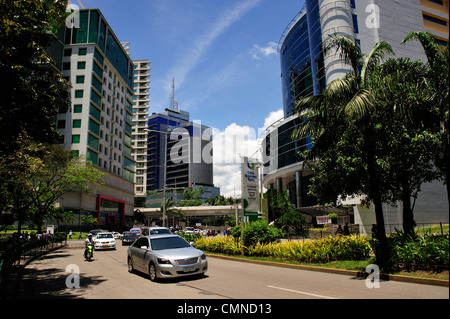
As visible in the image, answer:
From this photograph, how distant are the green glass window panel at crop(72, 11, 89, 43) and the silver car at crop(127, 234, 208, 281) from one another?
195ft

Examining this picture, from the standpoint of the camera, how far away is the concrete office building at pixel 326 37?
4416 cm

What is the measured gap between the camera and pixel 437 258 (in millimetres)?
9305

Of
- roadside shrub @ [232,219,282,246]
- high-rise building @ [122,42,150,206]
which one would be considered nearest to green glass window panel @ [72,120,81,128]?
roadside shrub @ [232,219,282,246]

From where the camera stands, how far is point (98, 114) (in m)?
60.6

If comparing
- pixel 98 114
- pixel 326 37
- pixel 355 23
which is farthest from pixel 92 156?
pixel 355 23

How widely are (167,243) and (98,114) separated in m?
55.9

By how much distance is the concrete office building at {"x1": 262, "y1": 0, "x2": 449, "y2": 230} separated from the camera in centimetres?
4416

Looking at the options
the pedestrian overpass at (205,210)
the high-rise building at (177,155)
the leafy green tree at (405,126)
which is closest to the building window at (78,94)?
the pedestrian overpass at (205,210)

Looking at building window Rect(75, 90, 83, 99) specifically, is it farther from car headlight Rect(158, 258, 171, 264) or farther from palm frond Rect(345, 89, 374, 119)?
palm frond Rect(345, 89, 374, 119)

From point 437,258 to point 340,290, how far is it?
365 cm

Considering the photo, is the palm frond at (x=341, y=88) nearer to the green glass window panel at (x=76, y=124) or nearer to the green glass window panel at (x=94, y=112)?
the green glass window panel at (x=76, y=124)

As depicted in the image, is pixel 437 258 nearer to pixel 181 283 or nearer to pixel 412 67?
pixel 181 283

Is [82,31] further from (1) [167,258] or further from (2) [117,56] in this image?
(1) [167,258]
